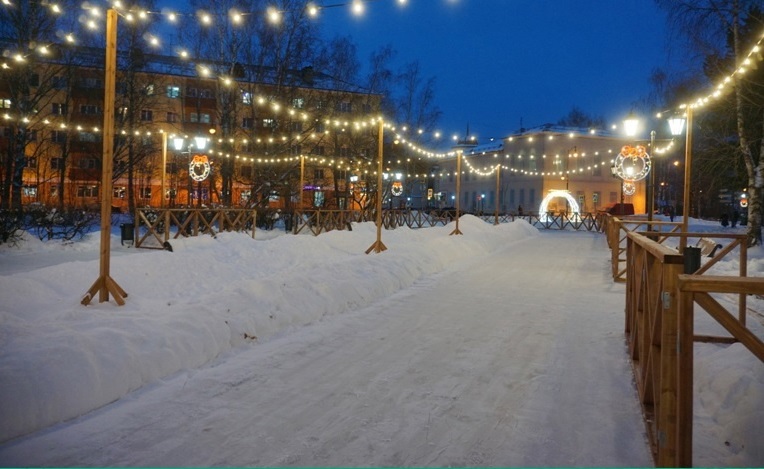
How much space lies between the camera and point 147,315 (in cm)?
661

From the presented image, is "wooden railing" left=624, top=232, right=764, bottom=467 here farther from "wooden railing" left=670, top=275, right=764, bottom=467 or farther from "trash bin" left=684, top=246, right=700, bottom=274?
"trash bin" left=684, top=246, right=700, bottom=274

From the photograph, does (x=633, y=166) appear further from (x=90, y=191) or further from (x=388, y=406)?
(x=90, y=191)

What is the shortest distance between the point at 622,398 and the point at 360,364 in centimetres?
244

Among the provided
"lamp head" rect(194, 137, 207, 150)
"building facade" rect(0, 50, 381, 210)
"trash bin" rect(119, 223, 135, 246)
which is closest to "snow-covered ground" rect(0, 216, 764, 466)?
"trash bin" rect(119, 223, 135, 246)

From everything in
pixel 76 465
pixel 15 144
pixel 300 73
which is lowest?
pixel 76 465

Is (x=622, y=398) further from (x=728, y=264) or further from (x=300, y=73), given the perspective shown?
(x=300, y=73)

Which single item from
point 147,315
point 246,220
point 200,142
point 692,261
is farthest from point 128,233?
point 692,261

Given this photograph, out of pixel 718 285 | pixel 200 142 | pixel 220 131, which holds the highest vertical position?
pixel 220 131

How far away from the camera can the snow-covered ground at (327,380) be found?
3.76m

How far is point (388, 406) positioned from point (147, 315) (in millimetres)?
3472

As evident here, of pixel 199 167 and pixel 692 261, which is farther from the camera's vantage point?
pixel 199 167

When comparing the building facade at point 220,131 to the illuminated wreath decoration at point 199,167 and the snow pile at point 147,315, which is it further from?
the snow pile at point 147,315

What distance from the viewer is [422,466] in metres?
3.51

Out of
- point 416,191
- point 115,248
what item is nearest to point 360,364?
point 115,248
